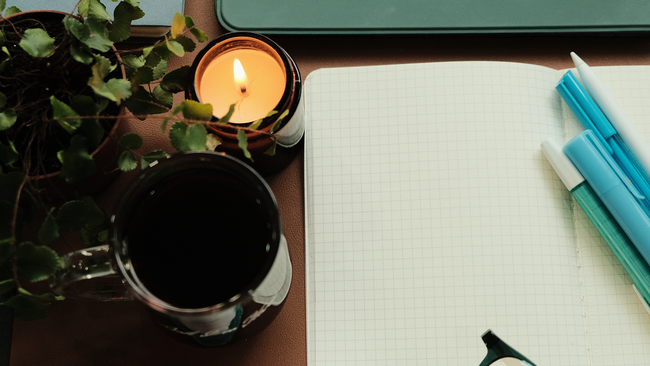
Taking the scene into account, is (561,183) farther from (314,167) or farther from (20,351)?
(20,351)

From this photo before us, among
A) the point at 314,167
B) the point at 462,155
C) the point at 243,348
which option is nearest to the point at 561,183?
the point at 462,155

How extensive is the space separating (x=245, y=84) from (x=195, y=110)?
0.34 ft

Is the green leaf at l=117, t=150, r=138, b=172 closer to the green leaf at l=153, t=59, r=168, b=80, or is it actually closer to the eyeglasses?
the green leaf at l=153, t=59, r=168, b=80

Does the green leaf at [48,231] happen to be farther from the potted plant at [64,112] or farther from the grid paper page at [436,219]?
the grid paper page at [436,219]

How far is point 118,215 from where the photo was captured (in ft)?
1.13

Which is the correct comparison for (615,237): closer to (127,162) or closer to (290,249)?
(290,249)

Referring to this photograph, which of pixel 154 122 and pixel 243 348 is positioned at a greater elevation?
pixel 154 122

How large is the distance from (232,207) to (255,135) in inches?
3.0

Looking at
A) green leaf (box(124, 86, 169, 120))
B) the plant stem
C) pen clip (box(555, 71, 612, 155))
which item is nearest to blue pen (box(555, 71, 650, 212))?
pen clip (box(555, 71, 612, 155))

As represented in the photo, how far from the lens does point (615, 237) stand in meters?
0.50

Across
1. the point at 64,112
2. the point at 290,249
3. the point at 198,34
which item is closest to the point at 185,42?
the point at 198,34

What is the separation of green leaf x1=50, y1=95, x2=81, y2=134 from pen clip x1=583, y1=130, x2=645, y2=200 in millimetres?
467

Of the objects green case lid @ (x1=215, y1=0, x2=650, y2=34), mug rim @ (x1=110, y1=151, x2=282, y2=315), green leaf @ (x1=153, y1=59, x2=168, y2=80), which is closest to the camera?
mug rim @ (x1=110, y1=151, x2=282, y2=315)

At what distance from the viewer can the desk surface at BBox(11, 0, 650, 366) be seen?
1.65 ft
